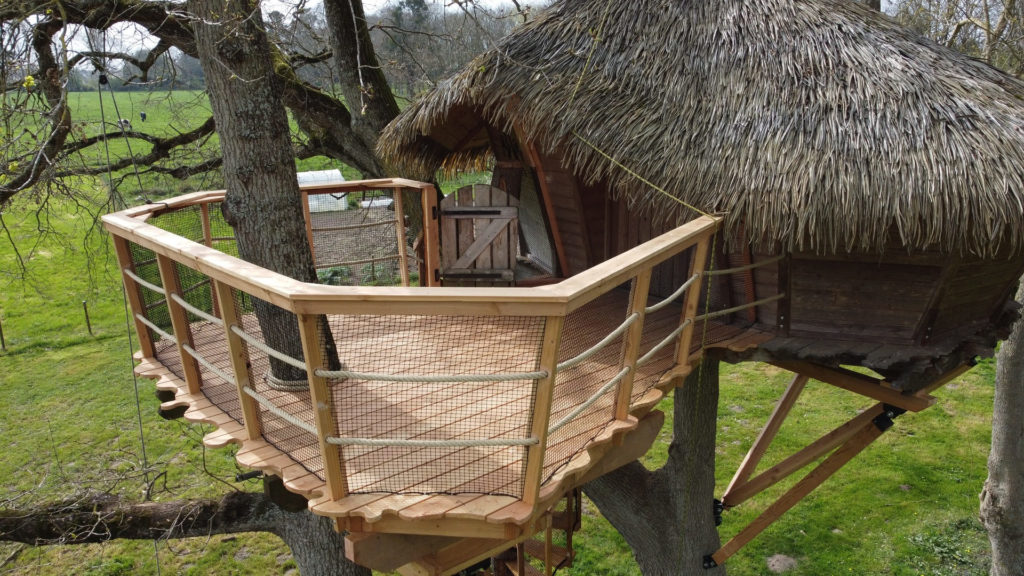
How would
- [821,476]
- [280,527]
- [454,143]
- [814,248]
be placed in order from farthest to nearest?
[454,143] < [821,476] < [280,527] < [814,248]

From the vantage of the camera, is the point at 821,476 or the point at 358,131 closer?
the point at 821,476

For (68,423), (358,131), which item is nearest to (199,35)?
(358,131)

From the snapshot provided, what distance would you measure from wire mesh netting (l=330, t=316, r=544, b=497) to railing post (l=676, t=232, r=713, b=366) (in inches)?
31.0

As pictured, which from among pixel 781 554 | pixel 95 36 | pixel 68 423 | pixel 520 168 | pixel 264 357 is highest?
pixel 95 36

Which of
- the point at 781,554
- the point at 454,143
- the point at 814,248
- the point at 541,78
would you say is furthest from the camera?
the point at 781,554

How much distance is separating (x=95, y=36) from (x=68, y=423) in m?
6.73

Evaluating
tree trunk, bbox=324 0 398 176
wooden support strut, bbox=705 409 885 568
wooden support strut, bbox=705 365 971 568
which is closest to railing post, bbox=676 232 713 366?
wooden support strut, bbox=705 365 971 568

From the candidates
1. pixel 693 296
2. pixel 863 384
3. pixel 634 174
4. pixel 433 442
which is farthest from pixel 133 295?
pixel 863 384

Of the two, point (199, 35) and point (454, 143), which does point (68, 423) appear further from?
point (199, 35)

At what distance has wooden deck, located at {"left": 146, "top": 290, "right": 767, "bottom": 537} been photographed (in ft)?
9.61

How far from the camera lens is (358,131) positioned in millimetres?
7402

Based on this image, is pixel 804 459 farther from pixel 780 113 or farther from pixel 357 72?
pixel 357 72

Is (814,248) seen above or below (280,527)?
above

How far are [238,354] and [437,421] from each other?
975mm
